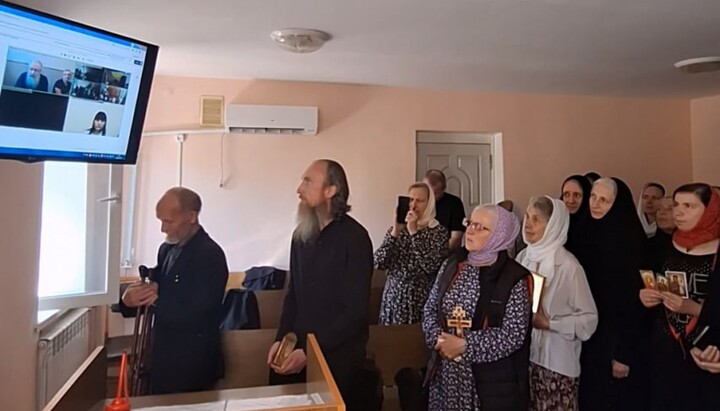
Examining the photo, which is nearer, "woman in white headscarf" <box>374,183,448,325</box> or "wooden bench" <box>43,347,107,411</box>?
"wooden bench" <box>43,347,107,411</box>

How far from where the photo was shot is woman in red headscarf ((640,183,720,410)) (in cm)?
223

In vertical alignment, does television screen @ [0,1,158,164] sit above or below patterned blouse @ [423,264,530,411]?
above

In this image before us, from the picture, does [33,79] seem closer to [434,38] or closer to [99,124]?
[99,124]

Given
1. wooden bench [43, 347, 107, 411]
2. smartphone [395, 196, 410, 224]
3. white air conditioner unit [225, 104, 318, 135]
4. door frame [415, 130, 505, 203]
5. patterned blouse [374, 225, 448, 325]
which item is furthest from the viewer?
door frame [415, 130, 505, 203]

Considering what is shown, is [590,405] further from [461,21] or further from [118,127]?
[118,127]

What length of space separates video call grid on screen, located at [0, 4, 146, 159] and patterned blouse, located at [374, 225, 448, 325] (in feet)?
5.81

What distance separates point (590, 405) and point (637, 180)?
258cm

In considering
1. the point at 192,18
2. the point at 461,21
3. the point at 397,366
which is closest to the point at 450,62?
the point at 461,21

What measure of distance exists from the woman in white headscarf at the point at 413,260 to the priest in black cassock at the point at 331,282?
41.7 inches

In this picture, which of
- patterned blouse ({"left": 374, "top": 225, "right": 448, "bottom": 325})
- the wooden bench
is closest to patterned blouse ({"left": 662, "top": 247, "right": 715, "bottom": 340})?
patterned blouse ({"left": 374, "top": 225, "right": 448, "bottom": 325})

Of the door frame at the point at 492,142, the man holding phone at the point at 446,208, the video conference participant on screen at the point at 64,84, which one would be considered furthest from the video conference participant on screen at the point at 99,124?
the door frame at the point at 492,142

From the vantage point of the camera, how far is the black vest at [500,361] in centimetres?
195

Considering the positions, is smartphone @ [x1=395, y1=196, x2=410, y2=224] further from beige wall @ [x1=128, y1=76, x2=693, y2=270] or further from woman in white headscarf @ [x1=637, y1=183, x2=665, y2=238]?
woman in white headscarf @ [x1=637, y1=183, x2=665, y2=238]

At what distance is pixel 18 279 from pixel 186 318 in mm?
606
